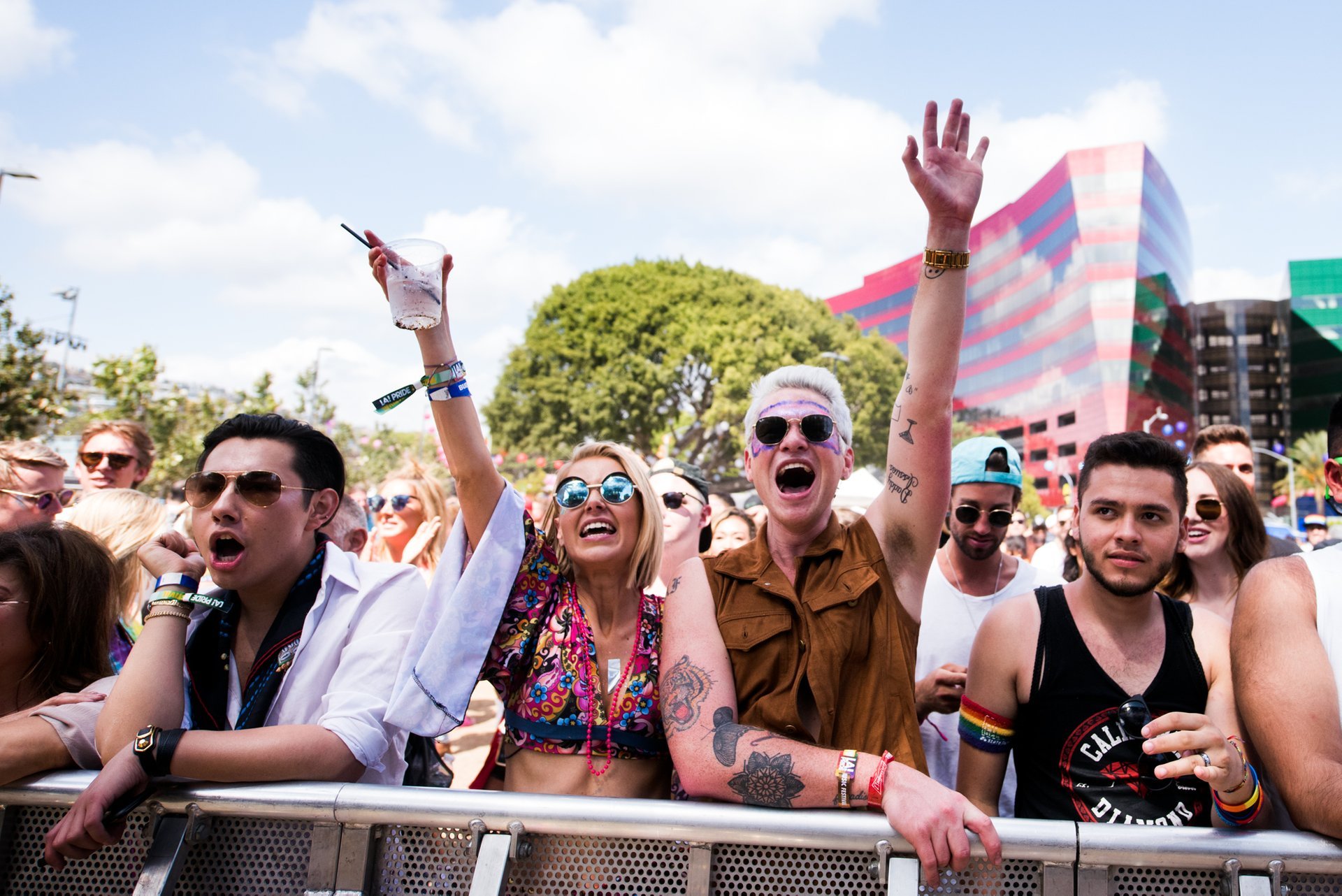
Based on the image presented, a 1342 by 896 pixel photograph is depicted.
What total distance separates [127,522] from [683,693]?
309 centimetres

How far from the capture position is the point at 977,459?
10.8 feet

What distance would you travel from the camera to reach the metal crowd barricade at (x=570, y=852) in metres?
1.61

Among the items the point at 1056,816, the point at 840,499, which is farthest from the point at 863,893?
the point at 840,499

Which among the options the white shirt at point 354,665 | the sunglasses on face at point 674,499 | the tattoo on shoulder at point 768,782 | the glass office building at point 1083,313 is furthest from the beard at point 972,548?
the glass office building at point 1083,313

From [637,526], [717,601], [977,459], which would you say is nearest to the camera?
[717,601]

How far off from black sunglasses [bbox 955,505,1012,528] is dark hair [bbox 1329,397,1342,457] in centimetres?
118

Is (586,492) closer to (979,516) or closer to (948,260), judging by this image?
(948,260)

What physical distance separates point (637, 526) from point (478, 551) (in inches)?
20.1

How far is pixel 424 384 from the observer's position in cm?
229

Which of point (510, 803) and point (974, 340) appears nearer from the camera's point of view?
point (510, 803)

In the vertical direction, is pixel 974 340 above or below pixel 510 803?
above

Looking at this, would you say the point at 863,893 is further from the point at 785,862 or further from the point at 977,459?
the point at 977,459

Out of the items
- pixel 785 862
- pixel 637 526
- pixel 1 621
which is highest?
pixel 637 526

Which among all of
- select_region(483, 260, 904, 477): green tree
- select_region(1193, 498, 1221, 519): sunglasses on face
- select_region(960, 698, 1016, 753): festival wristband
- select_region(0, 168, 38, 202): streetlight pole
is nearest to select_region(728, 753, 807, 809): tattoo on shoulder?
select_region(960, 698, 1016, 753): festival wristband
